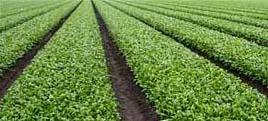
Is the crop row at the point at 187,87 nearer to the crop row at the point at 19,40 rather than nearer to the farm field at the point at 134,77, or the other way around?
the farm field at the point at 134,77

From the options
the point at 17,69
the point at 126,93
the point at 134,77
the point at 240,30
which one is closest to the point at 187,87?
the point at 126,93

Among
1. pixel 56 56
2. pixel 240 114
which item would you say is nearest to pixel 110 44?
pixel 56 56

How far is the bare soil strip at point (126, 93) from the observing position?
34.8 ft

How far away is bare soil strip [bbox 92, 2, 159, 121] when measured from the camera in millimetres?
10602

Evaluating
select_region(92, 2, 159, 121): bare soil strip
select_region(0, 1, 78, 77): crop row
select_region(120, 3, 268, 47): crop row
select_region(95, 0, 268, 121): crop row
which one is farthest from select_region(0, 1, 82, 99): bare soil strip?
select_region(120, 3, 268, 47): crop row

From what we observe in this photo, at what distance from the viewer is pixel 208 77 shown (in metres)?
12.2

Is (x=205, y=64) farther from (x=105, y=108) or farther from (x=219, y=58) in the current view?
(x=105, y=108)

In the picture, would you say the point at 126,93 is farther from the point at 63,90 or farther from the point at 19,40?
the point at 19,40

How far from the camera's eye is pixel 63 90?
1103 centimetres

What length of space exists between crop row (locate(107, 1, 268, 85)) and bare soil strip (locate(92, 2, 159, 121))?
3029 millimetres

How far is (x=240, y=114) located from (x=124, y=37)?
1044cm

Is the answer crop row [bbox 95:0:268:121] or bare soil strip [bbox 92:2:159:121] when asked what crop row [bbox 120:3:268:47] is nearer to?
crop row [bbox 95:0:268:121]

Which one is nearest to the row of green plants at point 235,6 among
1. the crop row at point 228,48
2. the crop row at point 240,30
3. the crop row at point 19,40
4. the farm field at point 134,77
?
the crop row at point 240,30

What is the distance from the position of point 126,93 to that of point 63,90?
190cm
